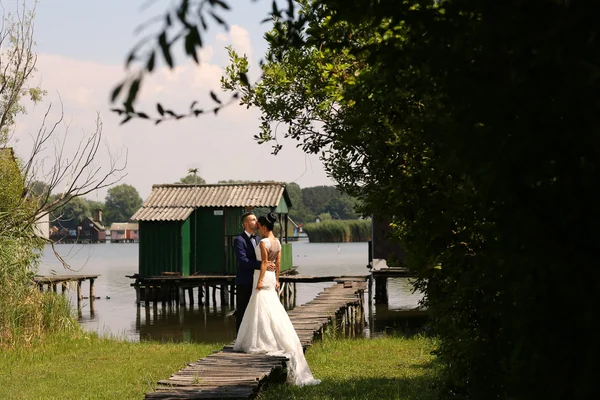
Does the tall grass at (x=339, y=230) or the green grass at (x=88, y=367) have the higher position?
the tall grass at (x=339, y=230)

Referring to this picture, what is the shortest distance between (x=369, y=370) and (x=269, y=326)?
2193 mm

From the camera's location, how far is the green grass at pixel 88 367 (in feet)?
33.7

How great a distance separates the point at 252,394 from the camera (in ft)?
26.0

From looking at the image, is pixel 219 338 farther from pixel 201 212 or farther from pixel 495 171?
pixel 495 171

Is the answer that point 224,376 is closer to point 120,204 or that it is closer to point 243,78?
point 243,78

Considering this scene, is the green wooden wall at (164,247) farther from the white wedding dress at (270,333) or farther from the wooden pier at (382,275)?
the white wedding dress at (270,333)

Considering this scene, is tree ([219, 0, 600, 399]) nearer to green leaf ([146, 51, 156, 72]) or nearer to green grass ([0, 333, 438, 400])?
green leaf ([146, 51, 156, 72])

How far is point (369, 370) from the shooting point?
38.2ft

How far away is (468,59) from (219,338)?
68.2 ft

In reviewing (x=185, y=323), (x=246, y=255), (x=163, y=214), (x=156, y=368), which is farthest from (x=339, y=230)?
(x=246, y=255)

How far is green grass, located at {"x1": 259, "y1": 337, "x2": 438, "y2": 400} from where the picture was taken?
30.1ft

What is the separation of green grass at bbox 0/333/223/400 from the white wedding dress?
1417 mm

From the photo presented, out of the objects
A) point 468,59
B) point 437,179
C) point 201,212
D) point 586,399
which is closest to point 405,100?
point 437,179

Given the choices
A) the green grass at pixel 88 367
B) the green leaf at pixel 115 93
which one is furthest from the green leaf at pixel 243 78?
the green grass at pixel 88 367
